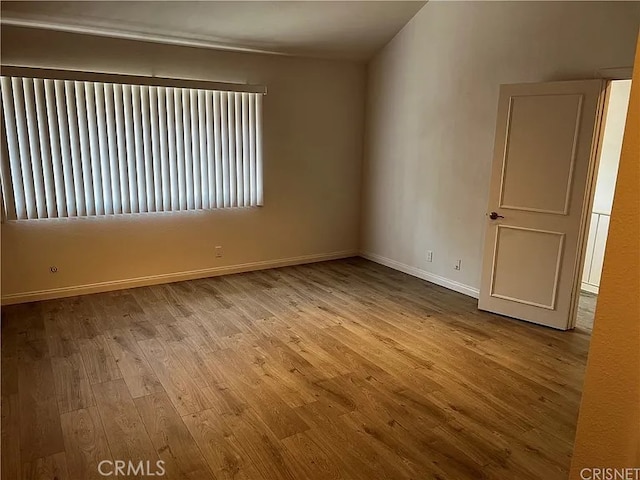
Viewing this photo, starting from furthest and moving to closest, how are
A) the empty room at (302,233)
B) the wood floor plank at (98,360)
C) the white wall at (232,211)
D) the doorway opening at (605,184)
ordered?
the doorway opening at (605,184)
the white wall at (232,211)
the wood floor plank at (98,360)
the empty room at (302,233)

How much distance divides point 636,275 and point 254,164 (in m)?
4.74

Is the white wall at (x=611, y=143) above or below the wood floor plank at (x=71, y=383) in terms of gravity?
above

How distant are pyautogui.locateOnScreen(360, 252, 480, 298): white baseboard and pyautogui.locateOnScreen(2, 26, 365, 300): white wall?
0.44 m

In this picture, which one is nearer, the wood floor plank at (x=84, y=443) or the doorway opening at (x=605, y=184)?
the wood floor plank at (x=84, y=443)

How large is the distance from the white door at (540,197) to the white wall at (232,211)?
7.47ft

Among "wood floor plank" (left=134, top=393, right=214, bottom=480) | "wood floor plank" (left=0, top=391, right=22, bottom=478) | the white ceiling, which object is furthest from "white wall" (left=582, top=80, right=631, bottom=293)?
"wood floor plank" (left=0, top=391, right=22, bottom=478)

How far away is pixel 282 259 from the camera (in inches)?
223

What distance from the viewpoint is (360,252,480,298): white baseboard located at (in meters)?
4.66

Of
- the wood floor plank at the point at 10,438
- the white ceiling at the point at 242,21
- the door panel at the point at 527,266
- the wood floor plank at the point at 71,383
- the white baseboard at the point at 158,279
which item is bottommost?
the wood floor plank at the point at 10,438

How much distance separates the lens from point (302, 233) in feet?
18.8

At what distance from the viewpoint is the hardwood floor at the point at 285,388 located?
7.30 ft

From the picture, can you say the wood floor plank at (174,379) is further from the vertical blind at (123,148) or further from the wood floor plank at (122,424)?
the vertical blind at (123,148)

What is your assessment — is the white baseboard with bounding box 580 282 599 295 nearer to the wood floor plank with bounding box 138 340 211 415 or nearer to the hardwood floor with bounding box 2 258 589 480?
the hardwood floor with bounding box 2 258 589 480

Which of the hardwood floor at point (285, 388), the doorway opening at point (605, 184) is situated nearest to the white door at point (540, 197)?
the hardwood floor at point (285, 388)
